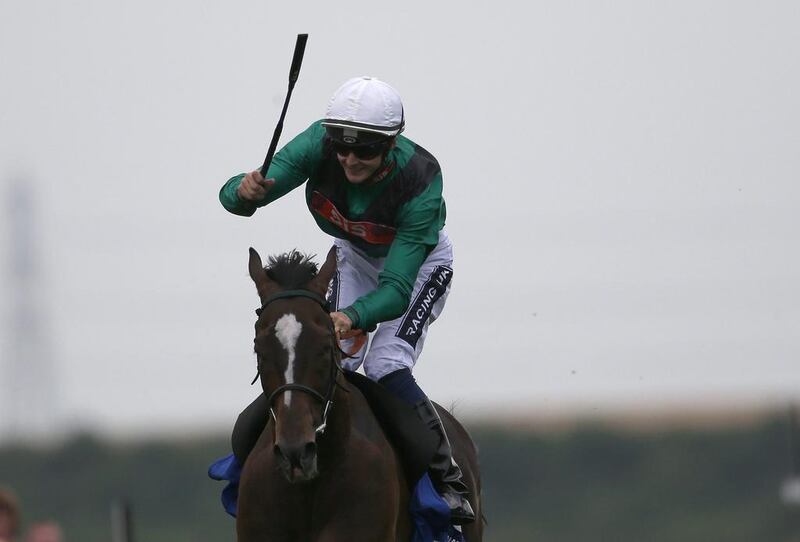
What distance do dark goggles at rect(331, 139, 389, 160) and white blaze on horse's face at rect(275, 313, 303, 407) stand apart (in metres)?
1.17

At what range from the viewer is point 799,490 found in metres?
13.2

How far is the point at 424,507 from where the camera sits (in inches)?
312

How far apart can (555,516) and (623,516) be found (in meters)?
1.05

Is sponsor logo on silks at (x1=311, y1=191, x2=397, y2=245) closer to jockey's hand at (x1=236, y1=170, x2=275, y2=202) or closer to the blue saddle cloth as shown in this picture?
jockey's hand at (x1=236, y1=170, x2=275, y2=202)

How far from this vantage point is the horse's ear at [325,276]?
23.8ft

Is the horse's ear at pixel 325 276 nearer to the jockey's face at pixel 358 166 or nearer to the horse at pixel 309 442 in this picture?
the horse at pixel 309 442

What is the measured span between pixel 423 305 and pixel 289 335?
6.10 ft

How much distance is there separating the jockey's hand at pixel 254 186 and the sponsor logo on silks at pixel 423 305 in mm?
1081

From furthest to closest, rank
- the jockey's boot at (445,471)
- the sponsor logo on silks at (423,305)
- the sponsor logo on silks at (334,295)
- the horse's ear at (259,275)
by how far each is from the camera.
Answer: the sponsor logo on silks at (334,295)
the sponsor logo on silks at (423,305)
the jockey's boot at (445,471)
the horse's ear at (259,275)

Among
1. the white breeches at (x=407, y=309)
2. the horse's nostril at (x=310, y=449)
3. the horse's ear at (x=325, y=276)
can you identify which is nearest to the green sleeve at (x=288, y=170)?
the white breeches at (x=407, y=309)

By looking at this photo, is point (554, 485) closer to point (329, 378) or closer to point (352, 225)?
point (352, 225)

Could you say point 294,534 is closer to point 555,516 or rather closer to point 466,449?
point 466,449

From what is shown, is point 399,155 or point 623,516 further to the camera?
point 623,516

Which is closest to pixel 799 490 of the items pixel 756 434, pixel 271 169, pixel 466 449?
pixel 466 449
